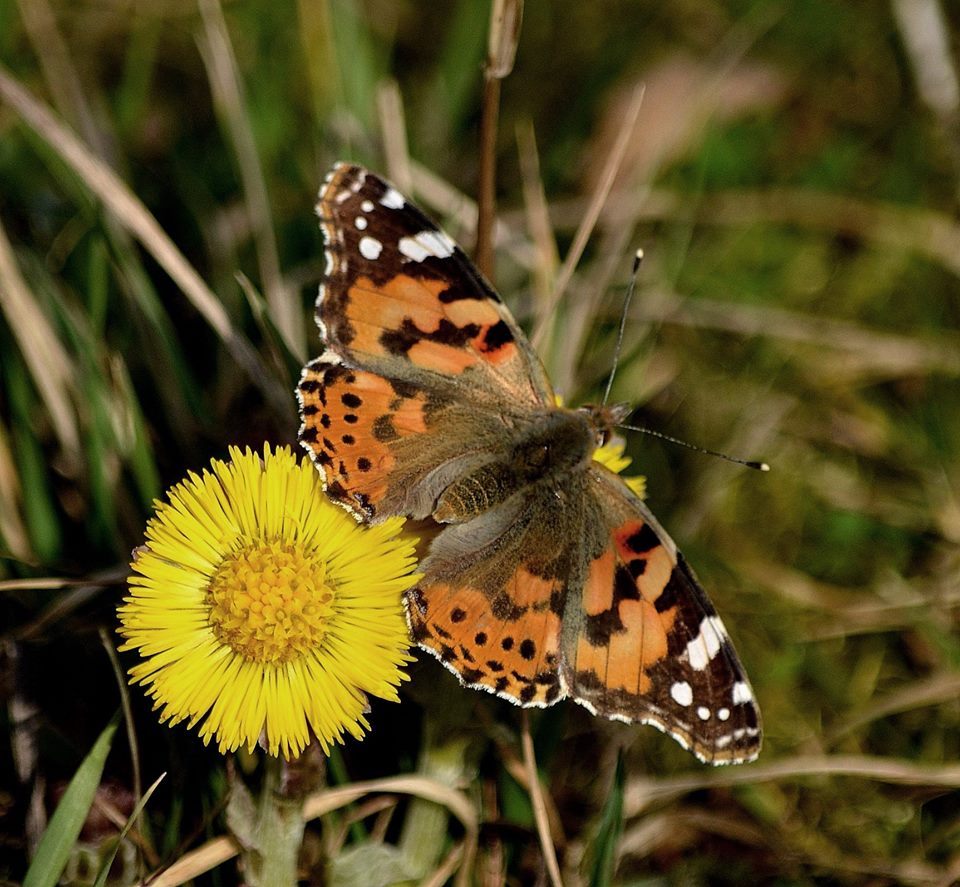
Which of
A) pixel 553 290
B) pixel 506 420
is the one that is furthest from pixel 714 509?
pixel 506 420

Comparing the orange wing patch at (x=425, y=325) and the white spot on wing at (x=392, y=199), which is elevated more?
the white spot on wing at (x=392, y=199)

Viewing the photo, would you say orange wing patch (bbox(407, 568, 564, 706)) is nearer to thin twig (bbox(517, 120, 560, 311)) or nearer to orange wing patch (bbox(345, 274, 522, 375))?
orange wing patch (bbox(345, 274, 522, 375))

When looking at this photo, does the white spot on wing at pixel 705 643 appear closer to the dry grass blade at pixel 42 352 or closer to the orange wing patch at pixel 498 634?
the orange wing patch at pixel 498 634

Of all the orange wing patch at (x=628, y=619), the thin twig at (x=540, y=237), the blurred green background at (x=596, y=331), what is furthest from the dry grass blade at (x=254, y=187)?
the orange wing patch at (x=628, y=619)

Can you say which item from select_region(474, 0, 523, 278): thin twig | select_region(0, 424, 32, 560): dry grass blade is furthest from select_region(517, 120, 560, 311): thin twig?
select_region(0, 424, 32, 560): dry grass blade

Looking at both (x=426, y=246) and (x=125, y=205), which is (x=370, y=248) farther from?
(x=125, y=205)

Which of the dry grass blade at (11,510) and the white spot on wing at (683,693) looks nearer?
the white spot on wing at (683,693)

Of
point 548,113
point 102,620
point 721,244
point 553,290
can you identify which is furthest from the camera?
point 548,113

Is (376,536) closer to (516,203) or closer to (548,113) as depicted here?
(516,203)
